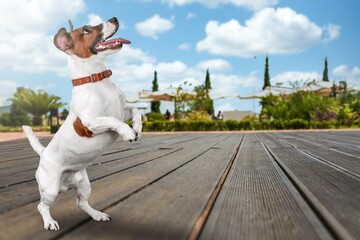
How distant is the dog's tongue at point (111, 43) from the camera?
1.29m

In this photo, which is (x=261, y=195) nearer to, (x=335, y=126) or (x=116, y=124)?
(x=116, y=124)

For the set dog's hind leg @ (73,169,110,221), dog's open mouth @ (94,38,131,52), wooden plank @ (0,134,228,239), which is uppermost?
dog's open mouth @ (94,38,131,52)

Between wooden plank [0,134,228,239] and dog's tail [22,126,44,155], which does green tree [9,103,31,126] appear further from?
dog's tail [22,126,44,155]

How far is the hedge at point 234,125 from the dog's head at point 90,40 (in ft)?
46.3

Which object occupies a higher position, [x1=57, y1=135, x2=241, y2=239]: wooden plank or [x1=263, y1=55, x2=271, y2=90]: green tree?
[x1=263, y1=55, x2=271, y2=90]: green tree

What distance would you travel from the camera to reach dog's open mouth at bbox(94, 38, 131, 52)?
1.29 meters

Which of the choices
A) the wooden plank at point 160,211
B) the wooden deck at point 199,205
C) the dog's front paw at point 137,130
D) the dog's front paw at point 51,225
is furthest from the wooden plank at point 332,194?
the dog's front paw at point 51,225

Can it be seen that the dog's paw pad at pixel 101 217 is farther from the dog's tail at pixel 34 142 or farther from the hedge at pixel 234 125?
the hedge at pixel 234 125

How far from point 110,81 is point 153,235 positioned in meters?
0.60

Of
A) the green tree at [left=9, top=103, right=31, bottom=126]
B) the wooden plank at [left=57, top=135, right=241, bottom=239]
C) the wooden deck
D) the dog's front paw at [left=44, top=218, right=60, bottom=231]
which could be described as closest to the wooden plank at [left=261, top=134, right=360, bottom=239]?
the wooden deck

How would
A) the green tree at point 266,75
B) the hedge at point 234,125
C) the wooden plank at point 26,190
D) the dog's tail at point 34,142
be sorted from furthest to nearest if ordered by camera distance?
the green tree at point 266,75
the hedge at point 234,125
the wooden plank at point 26,190
the dog's tail at point 34,142

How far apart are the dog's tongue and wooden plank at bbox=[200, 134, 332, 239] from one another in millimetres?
725

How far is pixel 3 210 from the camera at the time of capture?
5.21 feet

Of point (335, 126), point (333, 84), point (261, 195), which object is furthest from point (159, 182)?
point (333, 84)
